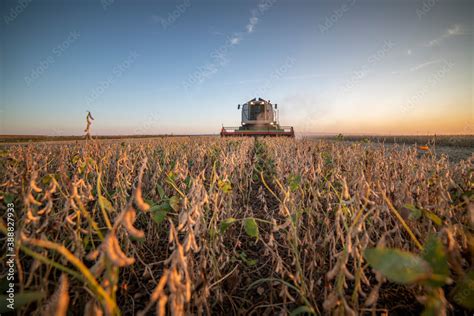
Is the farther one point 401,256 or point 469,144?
point 469,144

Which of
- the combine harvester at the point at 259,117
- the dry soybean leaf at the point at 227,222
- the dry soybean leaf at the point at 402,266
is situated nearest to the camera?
the dry soybean leaf at the point at 402,266

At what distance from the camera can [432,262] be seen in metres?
0.62

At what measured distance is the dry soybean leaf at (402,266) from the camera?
1.86ft

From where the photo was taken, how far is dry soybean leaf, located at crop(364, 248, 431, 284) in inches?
22.3

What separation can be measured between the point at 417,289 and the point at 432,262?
924 mm

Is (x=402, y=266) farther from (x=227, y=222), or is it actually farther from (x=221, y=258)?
(x=221, y=258)

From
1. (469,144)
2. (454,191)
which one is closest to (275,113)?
(469,144)

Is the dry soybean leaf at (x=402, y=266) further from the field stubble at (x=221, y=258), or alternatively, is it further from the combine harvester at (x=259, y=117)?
the combine harvester at (x=259, y=117)

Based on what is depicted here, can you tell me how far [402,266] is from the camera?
576mm

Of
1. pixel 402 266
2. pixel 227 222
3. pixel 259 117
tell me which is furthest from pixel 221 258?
pixel 259 117

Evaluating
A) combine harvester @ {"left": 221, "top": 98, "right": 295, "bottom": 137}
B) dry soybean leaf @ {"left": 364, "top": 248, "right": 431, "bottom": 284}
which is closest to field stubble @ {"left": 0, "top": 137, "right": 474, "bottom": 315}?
dry soybean leaf @ {"left": 364, "top": 248, "right": 431, "bottom": 284}

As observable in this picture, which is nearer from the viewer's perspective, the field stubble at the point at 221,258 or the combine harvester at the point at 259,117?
the field stubble at the point at 221,258

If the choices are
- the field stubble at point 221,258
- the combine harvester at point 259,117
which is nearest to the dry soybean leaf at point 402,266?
the field stubble at point 221,258

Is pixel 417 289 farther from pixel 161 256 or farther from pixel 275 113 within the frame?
pixel 275 113
